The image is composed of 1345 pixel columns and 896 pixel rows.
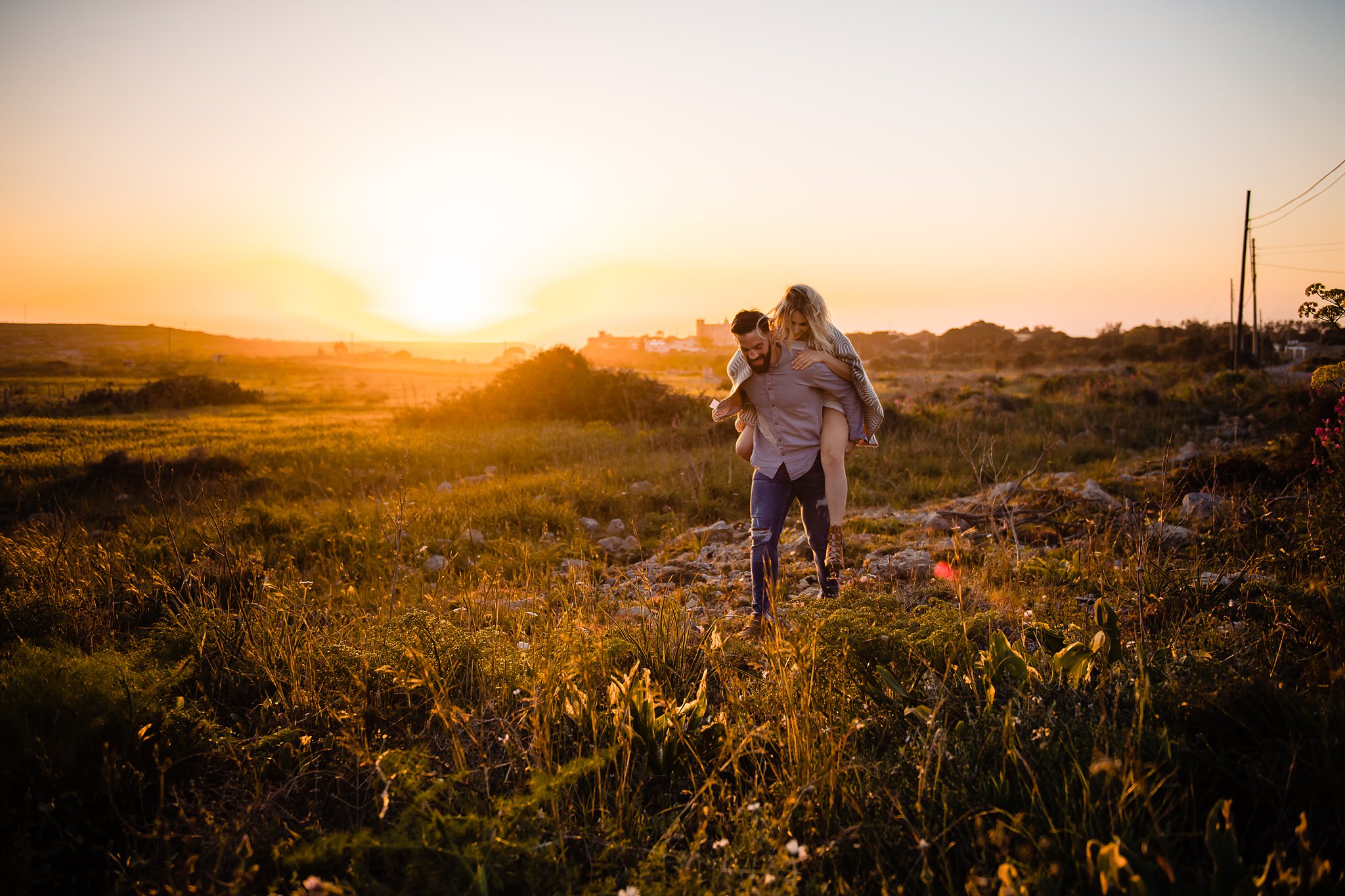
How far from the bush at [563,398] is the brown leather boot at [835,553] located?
12.6 metres

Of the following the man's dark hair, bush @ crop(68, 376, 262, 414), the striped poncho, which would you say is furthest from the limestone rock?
bush @ crop(68, 376, 262, 414)

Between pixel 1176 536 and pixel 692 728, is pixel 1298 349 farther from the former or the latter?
pixel 692 728

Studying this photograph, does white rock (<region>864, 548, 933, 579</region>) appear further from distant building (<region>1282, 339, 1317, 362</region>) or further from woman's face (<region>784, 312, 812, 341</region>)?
distant building (<region>1282, 339, 1317, 362</region>)

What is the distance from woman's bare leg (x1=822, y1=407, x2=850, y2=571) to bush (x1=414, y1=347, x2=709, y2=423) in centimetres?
1240

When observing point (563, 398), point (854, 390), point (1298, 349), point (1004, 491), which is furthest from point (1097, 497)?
point (1298, 349)

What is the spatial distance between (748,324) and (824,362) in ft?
1.70

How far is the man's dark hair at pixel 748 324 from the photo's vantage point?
392 cm

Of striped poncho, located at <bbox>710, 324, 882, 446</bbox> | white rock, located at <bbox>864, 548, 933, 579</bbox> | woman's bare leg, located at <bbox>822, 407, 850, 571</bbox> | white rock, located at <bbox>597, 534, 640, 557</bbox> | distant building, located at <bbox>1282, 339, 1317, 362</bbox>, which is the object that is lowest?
white rock, located at <bbox>597, 534, 640, 557</bbox>

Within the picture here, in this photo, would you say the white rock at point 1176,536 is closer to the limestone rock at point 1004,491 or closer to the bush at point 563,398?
the limestone rock at point 1004,491

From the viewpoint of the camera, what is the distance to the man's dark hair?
392cm

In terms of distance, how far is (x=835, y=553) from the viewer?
3.98m

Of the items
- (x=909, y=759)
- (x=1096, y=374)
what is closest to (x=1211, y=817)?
(x=909, y=759)

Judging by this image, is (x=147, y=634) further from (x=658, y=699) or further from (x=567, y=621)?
(x=658, y=699)

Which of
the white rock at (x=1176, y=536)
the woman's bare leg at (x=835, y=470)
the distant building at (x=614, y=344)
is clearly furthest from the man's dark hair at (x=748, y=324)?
the distant building at (x=614, y=344)
